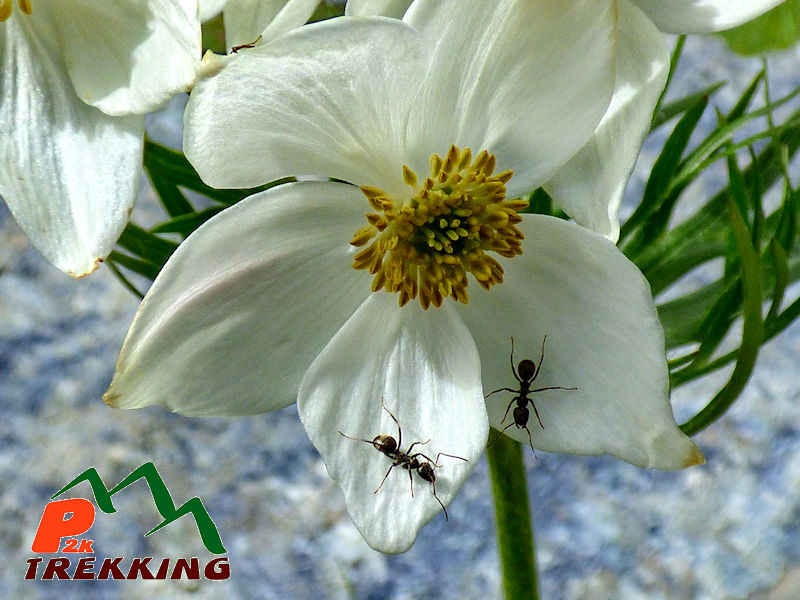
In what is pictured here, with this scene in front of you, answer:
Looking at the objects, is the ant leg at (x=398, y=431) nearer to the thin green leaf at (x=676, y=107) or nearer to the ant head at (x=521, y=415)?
the ant head at (x=521, y=415)

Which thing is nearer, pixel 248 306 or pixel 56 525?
pixel 248 306

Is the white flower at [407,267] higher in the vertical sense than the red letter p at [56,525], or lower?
higher

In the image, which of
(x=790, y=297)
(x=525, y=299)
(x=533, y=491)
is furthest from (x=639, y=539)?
(x=525, y=299)

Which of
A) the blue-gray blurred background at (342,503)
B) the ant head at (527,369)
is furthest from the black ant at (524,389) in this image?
the blue-gray blurred background at (342,503)

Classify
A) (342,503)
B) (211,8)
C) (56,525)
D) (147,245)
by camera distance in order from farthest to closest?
(342,503), (56,525), (147,245), (211,8)

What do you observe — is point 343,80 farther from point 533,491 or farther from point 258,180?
point 533,491

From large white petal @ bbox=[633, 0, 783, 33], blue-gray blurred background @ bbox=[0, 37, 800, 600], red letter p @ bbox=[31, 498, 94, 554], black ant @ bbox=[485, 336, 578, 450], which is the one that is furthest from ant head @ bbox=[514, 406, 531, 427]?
blue-gray blurred background @ bbox=[0, 37, 800, 600]

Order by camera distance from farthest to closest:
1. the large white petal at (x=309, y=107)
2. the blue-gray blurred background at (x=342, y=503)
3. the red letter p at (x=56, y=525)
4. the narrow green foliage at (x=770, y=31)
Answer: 1. the blue-gray blurred background at (x=342, y=503)
2. the red letter p at (x=56, y=525)
3. the narrow green foliage at (x=770, y=31)
4. the large white petal at (x=309, y=107)

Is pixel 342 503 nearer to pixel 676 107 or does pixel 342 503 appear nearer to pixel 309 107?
pixel 676 107

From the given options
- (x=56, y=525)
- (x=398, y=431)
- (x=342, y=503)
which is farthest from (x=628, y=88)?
(x=342, y=503)
